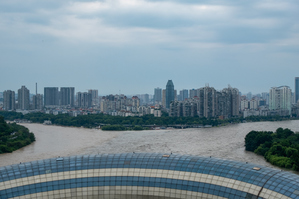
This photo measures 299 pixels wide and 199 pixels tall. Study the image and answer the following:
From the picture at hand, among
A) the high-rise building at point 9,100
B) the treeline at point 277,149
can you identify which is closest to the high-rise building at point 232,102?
the treeline at point 277,149

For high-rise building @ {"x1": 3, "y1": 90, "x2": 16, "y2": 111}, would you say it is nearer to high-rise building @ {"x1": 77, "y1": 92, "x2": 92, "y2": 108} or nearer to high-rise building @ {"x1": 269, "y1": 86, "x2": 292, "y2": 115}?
high-rise building @ {"x1": 77, "y1": 92, "x2": 92, "y2": 108}

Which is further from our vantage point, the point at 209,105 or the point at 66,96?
the point at 66,96

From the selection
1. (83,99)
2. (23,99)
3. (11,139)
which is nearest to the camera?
(11,139)

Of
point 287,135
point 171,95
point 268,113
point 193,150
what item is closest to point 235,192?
point 193,150

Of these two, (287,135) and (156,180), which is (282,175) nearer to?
(156,180)

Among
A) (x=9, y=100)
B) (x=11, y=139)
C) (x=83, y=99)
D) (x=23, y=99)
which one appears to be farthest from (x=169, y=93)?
(x=11, y=139)

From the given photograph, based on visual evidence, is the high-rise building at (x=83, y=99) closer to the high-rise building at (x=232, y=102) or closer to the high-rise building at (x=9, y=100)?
the high-rise building at (x=9, y=100)

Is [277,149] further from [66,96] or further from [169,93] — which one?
[66,96]
